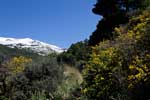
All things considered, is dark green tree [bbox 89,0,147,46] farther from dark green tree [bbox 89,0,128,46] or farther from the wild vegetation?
the wild vegetation

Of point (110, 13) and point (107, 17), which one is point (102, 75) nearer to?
point (107, 17)

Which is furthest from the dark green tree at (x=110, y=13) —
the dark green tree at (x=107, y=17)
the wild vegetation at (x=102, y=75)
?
the wild vegetation at (x=102, y=75)

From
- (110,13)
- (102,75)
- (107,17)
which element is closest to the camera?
(102,75)

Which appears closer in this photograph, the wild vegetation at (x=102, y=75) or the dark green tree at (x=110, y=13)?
the wild vegetation at (x=102, y=75)

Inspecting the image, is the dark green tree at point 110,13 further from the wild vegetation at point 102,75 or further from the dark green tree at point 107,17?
the wild vegetation at point 102,75

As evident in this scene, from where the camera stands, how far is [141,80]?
11.7m

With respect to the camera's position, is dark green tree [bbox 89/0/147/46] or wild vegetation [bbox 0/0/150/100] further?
dark green tree [bbox 89/0/147/46]

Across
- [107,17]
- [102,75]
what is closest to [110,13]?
[107,17]

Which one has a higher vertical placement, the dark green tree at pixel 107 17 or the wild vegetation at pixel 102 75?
the dark green tree at pixel 107 17

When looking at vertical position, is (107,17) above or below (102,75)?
above

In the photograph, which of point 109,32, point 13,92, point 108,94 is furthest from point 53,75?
point 108,94

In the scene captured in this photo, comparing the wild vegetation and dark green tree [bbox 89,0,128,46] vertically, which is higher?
dark green tree [bbox 89,0,128,46]

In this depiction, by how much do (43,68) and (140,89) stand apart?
981cm

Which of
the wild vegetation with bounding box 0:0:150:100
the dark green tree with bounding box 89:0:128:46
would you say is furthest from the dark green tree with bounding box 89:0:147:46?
the wild vegetation with bounding box 0:0:150:100
